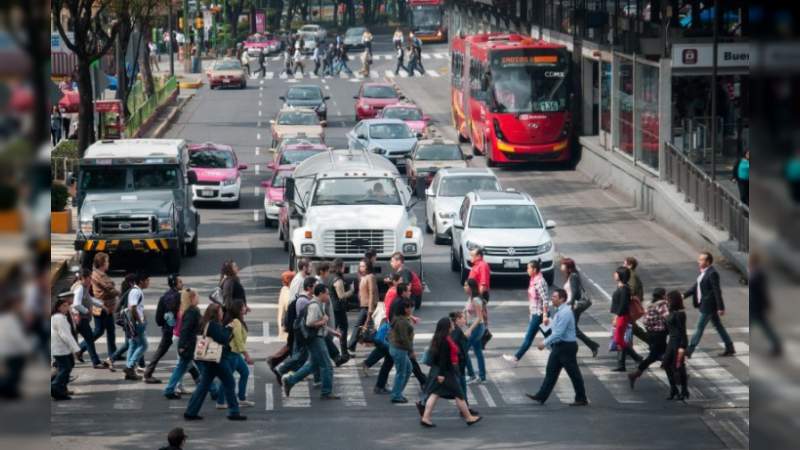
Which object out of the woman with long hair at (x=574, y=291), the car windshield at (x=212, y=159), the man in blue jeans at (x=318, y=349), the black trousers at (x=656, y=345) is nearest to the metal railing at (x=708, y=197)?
the woman with long hair at (x=574, y=291)

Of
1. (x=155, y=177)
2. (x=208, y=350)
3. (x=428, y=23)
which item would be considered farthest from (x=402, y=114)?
(x=428, y=23)

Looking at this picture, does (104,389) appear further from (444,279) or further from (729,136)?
(729,136)

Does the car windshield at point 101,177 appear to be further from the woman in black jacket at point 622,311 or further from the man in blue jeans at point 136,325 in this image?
the woman in black jacket at point 622,311

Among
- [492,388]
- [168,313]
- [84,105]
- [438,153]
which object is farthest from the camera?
[438,153]

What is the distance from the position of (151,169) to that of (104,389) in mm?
10252

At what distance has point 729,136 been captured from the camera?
121 ft

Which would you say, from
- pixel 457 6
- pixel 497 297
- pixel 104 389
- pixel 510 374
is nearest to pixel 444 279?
pixel 497 297

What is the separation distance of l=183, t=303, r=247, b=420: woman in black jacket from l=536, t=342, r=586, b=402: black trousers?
365 cm

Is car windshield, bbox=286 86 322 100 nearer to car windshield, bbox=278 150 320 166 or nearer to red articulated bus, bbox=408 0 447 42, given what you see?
car windshield, bbox=278 150 320 166

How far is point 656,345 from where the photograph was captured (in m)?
17.8

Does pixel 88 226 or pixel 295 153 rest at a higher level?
pixel 295 153

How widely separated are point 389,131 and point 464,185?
12714mm

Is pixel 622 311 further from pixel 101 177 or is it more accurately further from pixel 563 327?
pixel 101 177

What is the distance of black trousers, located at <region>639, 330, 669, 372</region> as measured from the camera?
1777 centimetres
